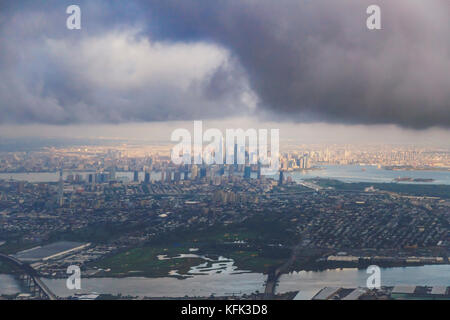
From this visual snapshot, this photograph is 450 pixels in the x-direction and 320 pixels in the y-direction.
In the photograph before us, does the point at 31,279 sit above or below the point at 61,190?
below

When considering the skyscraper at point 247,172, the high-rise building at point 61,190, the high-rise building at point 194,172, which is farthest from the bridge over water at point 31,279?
the skyscraper at point 247,172

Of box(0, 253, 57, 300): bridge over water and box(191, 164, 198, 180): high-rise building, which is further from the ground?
box(191, 164, 198, 180): high-rise building

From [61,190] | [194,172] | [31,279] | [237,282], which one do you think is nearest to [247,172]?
[194,172]

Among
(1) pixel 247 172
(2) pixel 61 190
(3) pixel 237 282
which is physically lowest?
(3) pixel 237 282

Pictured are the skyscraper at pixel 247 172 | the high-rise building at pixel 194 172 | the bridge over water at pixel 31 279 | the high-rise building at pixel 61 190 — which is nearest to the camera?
the bridge over water at pixel 31 279

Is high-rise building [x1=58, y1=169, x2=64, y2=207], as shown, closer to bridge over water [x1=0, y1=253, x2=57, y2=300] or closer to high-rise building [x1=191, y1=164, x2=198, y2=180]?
bridge over water [x1=0, y1=253, x2=57, y2=300]

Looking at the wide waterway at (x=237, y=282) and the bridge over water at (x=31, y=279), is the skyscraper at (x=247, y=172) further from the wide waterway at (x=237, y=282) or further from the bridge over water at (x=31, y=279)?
the bridge over water at (x=31, y=279)

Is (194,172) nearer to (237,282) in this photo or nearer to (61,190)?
(61,190)

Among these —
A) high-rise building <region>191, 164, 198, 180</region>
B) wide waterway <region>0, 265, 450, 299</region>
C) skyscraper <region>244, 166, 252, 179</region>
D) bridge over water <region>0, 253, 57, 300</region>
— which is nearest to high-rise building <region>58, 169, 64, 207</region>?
bridge over water <region>0, 253, 57, 300</region>

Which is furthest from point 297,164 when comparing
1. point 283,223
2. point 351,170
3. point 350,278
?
point 350,278

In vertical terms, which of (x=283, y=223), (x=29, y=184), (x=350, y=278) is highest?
(x=29, y=184)
